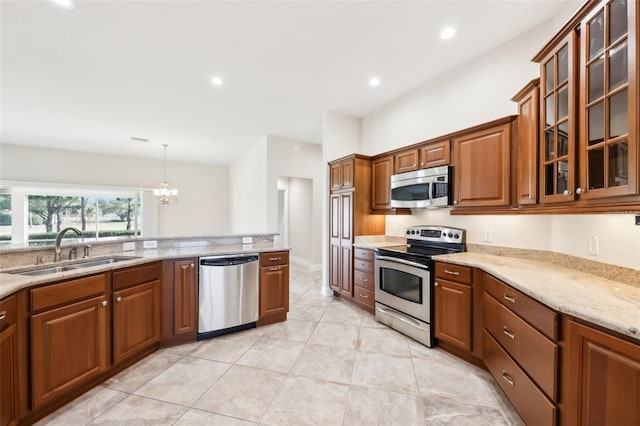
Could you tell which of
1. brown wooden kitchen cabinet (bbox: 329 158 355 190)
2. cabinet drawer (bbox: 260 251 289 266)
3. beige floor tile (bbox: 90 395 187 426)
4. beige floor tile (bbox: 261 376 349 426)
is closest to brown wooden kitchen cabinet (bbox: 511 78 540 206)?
brown wooden kitchen cabinet (bbox: 329 158 355 190)

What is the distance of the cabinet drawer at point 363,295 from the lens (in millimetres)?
3297

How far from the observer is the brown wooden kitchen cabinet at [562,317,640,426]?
938mm

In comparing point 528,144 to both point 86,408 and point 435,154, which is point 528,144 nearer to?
point 435,154

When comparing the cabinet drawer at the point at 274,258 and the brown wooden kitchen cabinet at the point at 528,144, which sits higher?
the brown wooden kitchen cabinet at the point at 528,144

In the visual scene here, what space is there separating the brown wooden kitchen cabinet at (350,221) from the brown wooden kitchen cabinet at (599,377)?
2570 millimetres

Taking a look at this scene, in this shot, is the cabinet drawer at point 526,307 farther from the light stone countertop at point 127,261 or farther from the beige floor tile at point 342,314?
the light stone countertop at point 127,261

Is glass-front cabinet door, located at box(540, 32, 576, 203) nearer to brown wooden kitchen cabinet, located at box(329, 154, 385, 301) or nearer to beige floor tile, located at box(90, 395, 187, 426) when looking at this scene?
brown wooden kitchen cabinet, located at box(329, 154, 385, 301)

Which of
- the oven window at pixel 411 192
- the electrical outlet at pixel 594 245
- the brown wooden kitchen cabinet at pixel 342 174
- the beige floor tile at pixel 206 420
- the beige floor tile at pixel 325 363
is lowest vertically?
the beige floor tile at pixel 325 363

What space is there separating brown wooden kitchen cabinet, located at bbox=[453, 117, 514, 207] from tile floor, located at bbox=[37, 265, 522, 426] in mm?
1531

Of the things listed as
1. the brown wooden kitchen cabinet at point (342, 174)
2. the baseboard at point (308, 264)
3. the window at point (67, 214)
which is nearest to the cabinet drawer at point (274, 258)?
the brown wooden kitchen cabinet at point (342, 174)

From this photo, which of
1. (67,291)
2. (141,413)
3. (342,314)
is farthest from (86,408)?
(342,314)

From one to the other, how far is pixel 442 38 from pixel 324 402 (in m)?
3.35

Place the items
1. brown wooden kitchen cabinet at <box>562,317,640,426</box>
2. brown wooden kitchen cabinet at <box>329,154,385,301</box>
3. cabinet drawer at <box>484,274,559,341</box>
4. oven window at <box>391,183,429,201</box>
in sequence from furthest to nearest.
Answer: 1. brown wooden kitchen cabinet at <box>329,154,385,301</box>
2. oven window at <box>391,183,429,201</box>
3. cabinet drawer at <box>484,274,559,341</box>
4. brown wooden kitchen cabinet at <box>562,317,640,426</box>

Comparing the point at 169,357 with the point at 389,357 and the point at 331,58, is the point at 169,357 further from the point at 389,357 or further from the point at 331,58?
the point at 331,58
